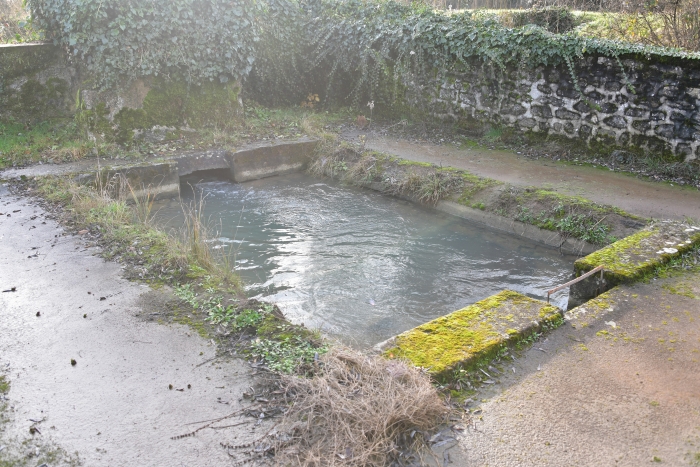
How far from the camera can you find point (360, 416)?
3139 mm

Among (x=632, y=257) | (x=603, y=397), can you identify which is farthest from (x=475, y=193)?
(x=603, y=397)

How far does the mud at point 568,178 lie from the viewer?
6.74m

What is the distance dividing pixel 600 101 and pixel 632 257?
3.84 meters

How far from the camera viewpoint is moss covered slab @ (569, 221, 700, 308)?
4.92m

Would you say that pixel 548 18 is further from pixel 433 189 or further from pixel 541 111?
pixel 433 189

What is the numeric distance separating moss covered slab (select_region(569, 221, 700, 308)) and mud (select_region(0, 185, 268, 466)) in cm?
299

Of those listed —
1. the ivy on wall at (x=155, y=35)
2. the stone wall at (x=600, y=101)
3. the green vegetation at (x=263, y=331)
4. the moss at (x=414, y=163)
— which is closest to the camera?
the green vegetation at (x=263, y=331)

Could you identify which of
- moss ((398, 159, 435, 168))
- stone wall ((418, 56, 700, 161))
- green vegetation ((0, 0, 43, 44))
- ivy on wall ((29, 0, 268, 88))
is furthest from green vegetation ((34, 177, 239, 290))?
stone wall ((418, 56, 700, 161))

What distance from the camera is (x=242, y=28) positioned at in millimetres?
10117

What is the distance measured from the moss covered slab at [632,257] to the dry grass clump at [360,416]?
224cm

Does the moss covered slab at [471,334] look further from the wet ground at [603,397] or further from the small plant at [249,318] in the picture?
the small plant at [249,318]

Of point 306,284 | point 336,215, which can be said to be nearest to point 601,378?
point 306,284

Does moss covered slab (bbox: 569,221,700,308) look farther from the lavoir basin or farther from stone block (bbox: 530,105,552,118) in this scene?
stone block (bbox: 530,105,552,118)

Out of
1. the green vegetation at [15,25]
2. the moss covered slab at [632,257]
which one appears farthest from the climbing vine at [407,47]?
the green vegetation at [15,25]
